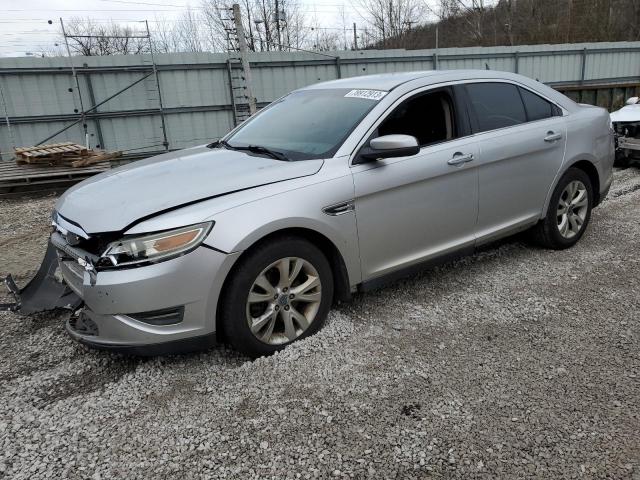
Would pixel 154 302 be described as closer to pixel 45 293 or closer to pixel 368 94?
pixel 45 293

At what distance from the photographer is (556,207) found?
464 cm

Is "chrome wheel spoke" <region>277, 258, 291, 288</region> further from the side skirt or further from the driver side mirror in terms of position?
the driver side mirror

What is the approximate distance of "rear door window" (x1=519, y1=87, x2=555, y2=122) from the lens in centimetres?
447

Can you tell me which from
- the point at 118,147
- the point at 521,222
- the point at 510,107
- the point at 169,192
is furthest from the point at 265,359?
Result: the point at 118,147

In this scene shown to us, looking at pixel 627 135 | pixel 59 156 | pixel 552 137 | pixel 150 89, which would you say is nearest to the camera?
pixel 552 137

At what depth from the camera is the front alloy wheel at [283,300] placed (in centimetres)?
299

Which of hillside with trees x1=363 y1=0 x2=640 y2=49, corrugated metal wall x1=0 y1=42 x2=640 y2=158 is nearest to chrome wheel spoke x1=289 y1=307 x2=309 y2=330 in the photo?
corrugated metal wall x1=0 y1=42 x2=640 y2=158

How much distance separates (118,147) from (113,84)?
162 centimetres

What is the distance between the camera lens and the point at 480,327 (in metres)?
3.46

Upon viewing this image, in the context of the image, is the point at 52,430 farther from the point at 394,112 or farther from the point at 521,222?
the point at 521,222

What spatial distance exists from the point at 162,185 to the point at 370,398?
5.60ft

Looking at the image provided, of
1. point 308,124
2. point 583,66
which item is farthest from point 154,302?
point 583,66

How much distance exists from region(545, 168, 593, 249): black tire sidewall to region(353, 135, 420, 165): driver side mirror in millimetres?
1948

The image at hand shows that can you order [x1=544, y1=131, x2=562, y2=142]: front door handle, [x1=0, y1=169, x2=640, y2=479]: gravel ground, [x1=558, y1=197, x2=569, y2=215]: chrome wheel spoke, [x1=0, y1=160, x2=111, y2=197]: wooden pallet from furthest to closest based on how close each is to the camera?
[x1=0, y1=160, x2=111, y2=197]: wooden pallet < [x1=558, y1=197, x2=569, y2=215]: chrome wheel spoke < [x1=544, y1=131, x2=562, y2=142]: front door handle < [x1=0, y1=169, x2=640, y2=479]: gravel ground
